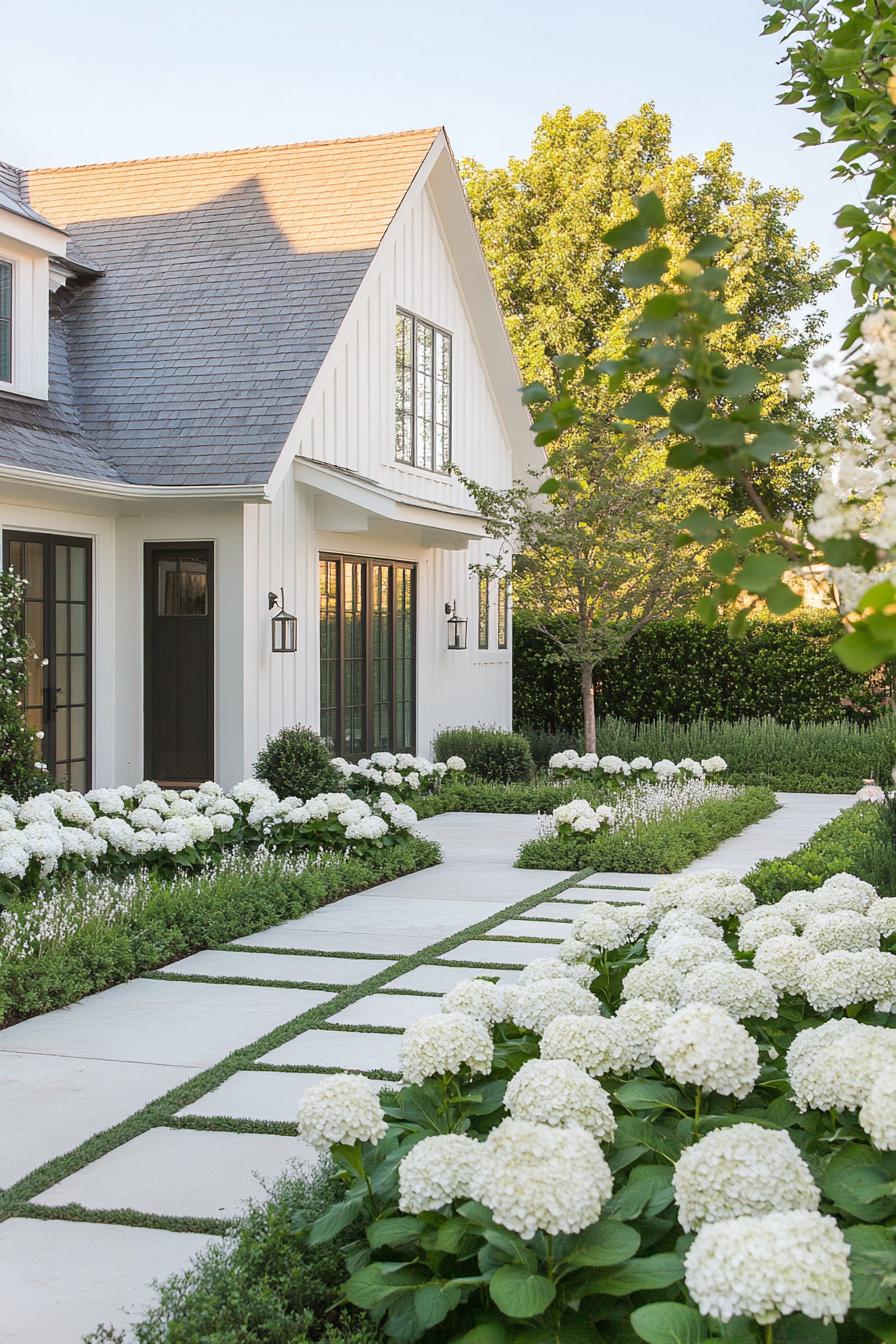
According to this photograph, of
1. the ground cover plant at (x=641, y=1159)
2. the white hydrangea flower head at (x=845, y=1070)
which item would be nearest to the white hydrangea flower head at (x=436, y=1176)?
the ground cover plant at (x=641, y=1159)

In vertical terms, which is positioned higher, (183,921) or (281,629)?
(281,629)

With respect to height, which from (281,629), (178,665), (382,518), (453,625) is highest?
(382,518)

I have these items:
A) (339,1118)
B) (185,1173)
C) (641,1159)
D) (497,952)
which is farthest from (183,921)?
(641,1159)

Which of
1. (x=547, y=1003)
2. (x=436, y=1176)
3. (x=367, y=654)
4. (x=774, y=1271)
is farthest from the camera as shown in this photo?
(x=367, y=654)

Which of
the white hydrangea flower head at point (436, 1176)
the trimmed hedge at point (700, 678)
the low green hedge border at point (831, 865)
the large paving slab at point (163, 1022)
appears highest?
the trimmed hedge at point (700, 678)

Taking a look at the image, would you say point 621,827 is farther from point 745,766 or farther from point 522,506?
point 522,506

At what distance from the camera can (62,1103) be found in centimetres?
453

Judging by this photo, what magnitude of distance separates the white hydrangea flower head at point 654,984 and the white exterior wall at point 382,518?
340 inches

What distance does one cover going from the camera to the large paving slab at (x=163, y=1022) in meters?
5.15

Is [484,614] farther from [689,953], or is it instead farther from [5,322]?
[689,953]

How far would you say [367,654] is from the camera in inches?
563

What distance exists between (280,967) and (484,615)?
11567 millimetres

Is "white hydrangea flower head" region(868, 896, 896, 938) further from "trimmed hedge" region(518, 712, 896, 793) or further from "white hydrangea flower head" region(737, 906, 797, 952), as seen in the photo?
"trimmed hedge" region(518, 712, 896, 793)

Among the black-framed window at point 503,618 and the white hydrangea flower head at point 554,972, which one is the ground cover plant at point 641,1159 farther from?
the black-framed window at point 503,618
